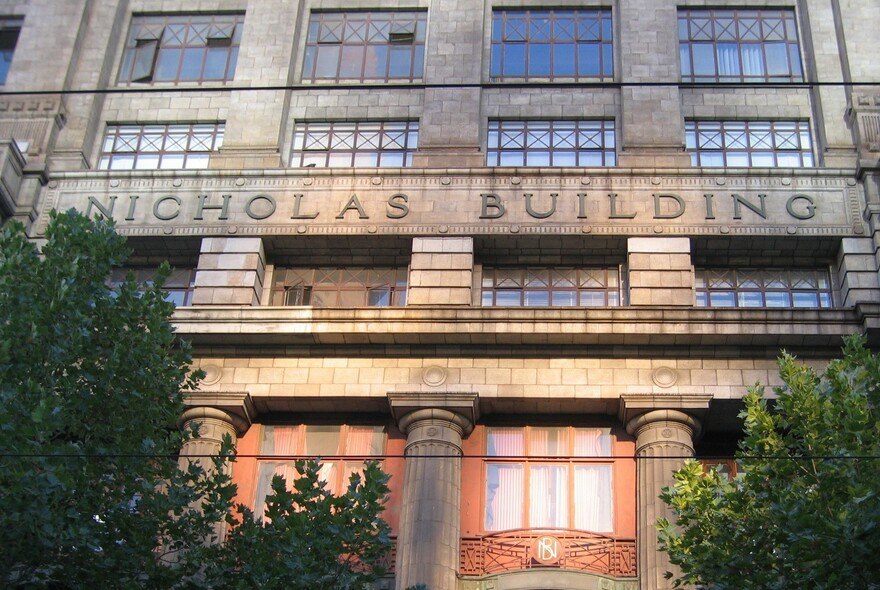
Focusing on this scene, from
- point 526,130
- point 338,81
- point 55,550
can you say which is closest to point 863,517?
point 55,550

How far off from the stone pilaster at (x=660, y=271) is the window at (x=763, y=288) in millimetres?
744

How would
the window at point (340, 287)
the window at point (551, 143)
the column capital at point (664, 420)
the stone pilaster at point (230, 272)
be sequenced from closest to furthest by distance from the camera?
the column capital at point (664, 420) → the stone pilaster at point (230, 272) → the window at point (340, 287) → the window at point (551, 143)

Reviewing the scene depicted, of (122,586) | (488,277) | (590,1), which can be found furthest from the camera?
(590,1)

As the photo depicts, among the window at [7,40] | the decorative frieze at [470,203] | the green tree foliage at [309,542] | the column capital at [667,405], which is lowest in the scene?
the green tree foliage at [309,542]

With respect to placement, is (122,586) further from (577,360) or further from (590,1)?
(590,1)

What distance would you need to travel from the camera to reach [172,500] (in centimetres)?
2020

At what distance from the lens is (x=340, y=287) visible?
98.4ft

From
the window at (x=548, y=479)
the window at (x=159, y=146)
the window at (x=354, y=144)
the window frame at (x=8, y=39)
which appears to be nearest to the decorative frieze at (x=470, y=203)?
the window at (x=354, y=144)

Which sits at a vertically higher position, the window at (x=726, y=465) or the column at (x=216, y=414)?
the column at (x=216, y=414)

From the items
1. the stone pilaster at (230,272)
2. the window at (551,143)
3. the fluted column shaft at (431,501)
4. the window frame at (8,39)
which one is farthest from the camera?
the window frame at (8,39)

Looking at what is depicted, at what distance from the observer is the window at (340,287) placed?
2972 centimetres

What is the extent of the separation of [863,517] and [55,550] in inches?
464

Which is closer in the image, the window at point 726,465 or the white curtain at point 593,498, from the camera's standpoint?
the white curtain at point 593,498

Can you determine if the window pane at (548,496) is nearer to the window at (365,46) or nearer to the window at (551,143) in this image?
the window at (551,143)
